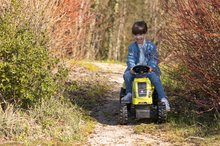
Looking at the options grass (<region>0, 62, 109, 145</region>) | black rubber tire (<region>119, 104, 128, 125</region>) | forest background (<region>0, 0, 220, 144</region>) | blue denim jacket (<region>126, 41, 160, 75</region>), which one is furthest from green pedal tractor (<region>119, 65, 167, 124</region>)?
grass (<region>0, 62, 109, 145</region>)

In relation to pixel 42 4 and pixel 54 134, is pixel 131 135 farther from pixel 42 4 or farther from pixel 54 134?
pixel 42 4

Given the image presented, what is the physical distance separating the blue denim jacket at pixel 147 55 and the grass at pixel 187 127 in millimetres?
753

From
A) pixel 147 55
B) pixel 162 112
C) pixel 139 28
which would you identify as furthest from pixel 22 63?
pixel 162 112

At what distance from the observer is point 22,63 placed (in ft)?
22.1

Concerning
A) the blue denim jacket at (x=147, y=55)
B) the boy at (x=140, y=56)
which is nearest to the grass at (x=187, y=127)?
the boy at (x=140, y=56)

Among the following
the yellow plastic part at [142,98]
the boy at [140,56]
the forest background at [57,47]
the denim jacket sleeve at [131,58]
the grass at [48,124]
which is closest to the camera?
the grass at [48,124]

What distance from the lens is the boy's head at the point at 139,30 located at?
746cm

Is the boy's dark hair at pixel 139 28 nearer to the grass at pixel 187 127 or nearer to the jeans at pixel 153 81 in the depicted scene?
the jeans at pixel 153 81

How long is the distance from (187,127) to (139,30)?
1.63 m

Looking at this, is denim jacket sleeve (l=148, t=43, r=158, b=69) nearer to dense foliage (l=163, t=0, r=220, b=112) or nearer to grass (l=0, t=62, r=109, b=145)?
dense foliage (l=163, t=0, r=220, b=112)

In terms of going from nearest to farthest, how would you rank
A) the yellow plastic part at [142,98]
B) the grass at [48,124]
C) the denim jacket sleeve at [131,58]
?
the grass at [48,124] → the yellow plastic part at [142,98] → the denim jacket sleeve at [131,58]

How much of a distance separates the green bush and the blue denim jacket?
3.80ft

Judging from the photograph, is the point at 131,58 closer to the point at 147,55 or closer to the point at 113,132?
the point at 147,55

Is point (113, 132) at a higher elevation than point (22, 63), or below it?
below
